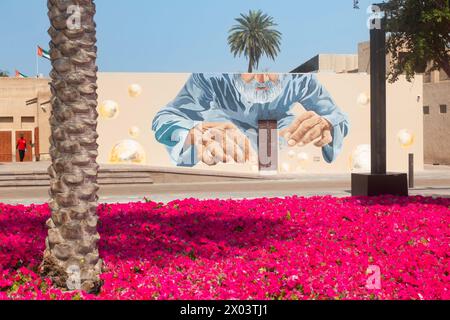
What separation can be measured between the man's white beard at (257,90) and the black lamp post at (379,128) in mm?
16784

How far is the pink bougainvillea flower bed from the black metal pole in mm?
2318

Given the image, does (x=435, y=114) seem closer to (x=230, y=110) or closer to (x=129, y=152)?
(x=230, y=110)

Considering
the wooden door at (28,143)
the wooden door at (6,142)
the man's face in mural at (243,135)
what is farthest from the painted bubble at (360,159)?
the wooden door at (6,142)

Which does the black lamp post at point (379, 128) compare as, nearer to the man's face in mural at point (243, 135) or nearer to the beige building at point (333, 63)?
the man's face in mural at point (243, 135)

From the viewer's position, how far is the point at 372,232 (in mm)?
9344

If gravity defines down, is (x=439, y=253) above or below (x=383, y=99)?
below

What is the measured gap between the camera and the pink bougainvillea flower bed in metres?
6.32

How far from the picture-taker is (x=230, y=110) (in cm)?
3092

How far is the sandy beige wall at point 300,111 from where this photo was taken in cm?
3027

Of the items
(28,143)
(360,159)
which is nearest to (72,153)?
(360,159)

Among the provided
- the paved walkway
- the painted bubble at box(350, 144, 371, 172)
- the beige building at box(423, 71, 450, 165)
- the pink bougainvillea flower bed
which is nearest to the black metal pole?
the pink bougainvillea flower bed

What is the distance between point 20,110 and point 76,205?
126ft
